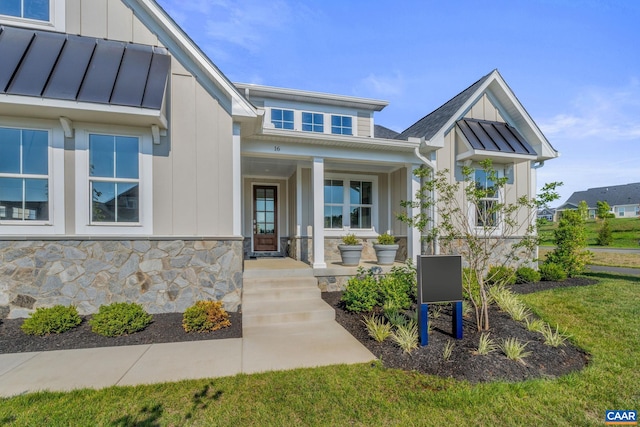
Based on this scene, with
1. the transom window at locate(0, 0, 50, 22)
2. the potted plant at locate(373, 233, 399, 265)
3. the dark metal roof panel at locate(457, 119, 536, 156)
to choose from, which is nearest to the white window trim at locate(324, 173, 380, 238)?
the potted plant at locate(373, 233, 399, 265)

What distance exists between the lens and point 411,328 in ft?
14.9

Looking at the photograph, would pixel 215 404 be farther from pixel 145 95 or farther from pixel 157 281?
pixel 145 95

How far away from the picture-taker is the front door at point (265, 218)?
10.4 meters

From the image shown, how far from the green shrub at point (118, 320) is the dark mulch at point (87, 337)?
9cm

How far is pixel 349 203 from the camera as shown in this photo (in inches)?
385

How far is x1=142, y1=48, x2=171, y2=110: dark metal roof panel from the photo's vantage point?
5152mm

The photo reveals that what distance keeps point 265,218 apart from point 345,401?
8095mm

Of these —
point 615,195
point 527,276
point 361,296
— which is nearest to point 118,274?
point 361,296

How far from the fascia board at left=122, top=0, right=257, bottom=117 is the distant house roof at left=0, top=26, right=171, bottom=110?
412 millimetres

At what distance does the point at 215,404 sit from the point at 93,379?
1626mm

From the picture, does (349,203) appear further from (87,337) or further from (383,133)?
(87,337)

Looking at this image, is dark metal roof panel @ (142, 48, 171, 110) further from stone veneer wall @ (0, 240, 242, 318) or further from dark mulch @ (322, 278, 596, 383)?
dark mulch @ (322, 278, 596, 383)

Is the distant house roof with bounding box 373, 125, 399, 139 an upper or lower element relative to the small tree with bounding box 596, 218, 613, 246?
upper

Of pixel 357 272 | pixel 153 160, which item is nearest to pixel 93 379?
pixel 153 160
